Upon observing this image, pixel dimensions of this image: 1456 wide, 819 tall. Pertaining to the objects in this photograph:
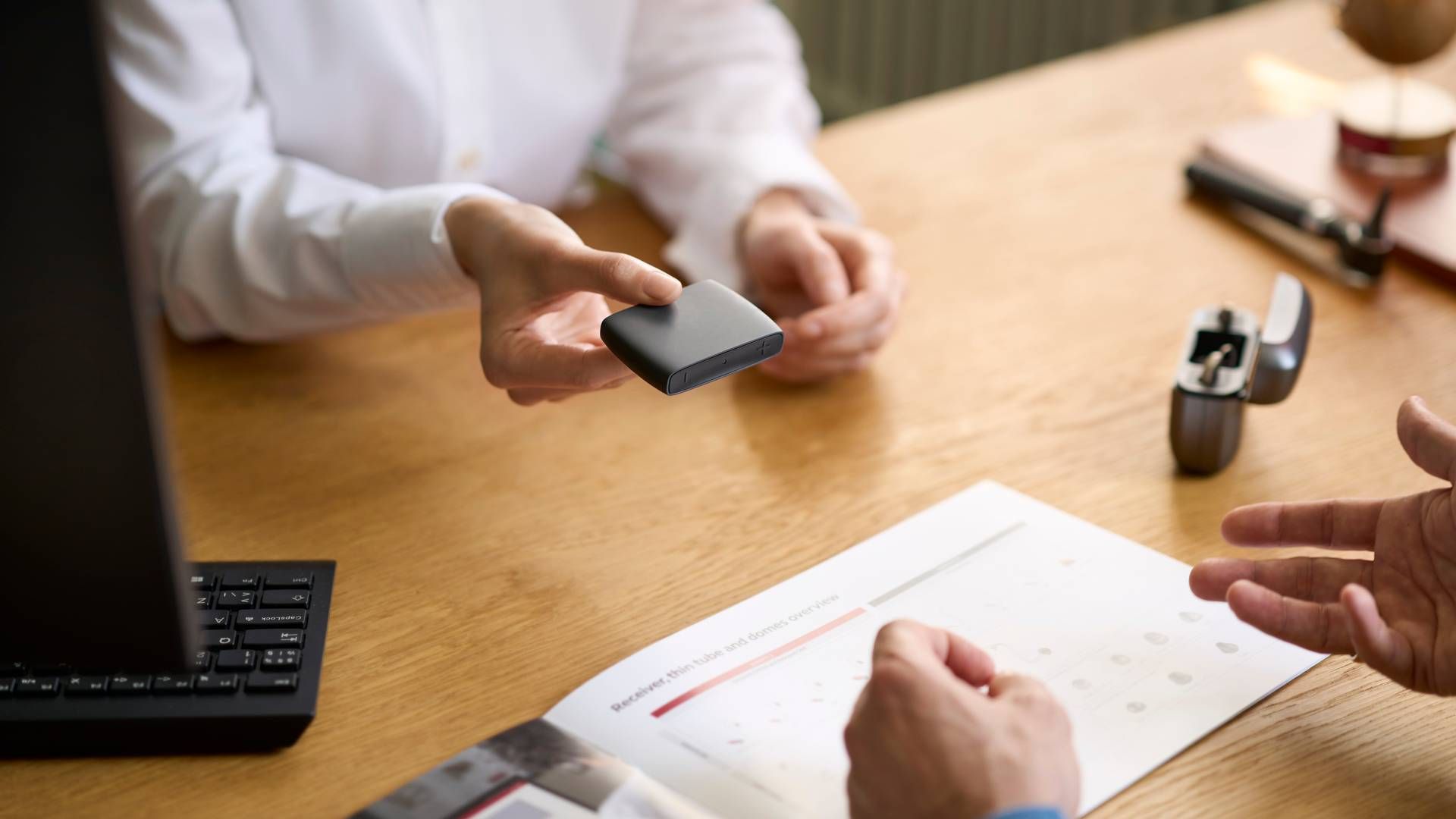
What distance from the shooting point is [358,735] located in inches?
24.6

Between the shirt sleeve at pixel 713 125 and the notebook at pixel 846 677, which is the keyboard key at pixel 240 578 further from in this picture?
the shirt sleeve at pixel 713 125

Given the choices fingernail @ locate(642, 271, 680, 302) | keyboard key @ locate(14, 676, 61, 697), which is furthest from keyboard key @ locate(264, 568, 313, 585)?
A: fingernail @ locate(642, 271, 680, 302)

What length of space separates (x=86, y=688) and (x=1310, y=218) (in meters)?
0.93

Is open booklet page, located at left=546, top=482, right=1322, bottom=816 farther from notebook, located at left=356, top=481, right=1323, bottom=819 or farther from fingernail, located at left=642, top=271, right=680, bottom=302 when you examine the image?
fingernail, located at left=642, top=271, right=680, bottom=302

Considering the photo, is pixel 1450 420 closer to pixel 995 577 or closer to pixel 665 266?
pixel 995 577

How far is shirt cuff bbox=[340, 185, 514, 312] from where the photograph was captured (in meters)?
0.86

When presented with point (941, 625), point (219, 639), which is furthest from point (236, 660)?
point (941, 625)

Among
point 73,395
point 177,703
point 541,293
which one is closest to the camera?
point 73,395

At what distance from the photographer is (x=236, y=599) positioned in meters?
0.66

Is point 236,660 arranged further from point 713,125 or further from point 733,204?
point 713,125

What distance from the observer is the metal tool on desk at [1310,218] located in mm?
1007

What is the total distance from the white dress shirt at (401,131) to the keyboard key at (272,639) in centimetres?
29

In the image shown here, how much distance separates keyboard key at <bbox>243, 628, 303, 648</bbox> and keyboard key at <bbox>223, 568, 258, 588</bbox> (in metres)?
0.03

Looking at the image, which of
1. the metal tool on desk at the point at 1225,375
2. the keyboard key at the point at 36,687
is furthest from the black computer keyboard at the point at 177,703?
the metal tool on desk at the point at 1225,375
